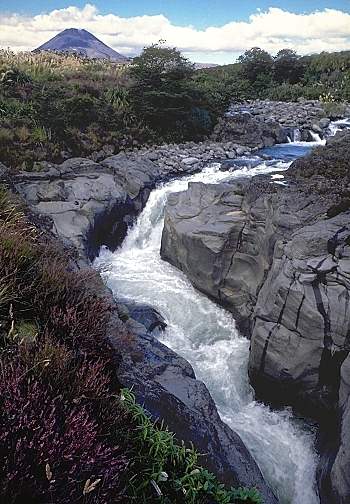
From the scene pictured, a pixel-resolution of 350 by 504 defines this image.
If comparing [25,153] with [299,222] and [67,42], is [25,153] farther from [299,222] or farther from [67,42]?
[67,42]

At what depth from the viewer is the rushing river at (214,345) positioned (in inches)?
285

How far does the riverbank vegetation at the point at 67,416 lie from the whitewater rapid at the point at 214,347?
168 inches

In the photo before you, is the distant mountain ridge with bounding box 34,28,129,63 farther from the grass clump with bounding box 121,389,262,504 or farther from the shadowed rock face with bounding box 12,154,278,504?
the grass clump with bounding box 121,389,262,504

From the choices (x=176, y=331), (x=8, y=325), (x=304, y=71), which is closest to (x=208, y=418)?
(x=8, y=325)

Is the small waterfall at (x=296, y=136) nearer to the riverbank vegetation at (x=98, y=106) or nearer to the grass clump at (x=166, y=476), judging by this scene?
the riverbank vegetation at (x=98, y=106)

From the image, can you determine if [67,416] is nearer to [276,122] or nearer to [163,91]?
[163,91]

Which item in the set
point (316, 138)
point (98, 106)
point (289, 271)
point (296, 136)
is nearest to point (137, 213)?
point (289, 271)

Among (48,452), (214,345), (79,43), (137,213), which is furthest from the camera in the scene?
(79,43)

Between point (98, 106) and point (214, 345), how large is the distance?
45.8 feet

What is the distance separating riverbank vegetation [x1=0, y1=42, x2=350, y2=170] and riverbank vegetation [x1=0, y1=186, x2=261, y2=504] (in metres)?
12.4

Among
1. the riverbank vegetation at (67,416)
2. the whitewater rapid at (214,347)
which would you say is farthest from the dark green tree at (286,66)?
the riverbank vegetation at (67,416)

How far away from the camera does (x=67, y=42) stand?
163 feet

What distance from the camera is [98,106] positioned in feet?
63.8

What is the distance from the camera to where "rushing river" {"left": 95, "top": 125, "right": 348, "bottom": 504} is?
7.23m
